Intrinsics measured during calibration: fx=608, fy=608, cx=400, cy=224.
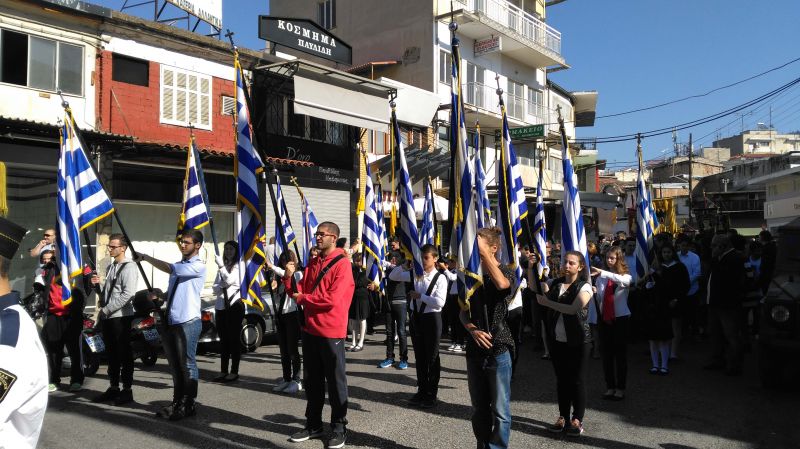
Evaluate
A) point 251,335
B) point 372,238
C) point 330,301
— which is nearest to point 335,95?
point 372,238

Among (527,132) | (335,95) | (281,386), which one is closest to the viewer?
(281,386)

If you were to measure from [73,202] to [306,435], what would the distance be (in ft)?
13.2

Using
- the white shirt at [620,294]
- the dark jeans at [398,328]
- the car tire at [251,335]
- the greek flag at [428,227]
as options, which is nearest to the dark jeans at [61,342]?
the car tire at [251,335]

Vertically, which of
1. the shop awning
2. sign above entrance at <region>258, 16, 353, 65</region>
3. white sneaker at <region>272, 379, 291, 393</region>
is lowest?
white sneaker at <region>272, 379, 291, 393</region>

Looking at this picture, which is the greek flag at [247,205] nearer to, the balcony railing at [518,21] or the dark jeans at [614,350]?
the dark jeans at [614,350]

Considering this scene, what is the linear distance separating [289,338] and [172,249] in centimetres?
1128

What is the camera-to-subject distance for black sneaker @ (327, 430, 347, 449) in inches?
214

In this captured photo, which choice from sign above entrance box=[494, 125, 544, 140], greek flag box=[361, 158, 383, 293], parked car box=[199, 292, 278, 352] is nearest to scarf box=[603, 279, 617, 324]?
greek flag box=[361, 158, 383, 293]

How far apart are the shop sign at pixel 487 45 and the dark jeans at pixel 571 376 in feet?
78.0

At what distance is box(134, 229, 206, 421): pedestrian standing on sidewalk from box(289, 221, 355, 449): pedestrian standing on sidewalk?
1.45 meters

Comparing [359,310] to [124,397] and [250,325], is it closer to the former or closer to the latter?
[250,325]

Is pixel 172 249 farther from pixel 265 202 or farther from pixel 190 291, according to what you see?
pixel 190 291

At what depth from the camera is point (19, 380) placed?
2113 mm

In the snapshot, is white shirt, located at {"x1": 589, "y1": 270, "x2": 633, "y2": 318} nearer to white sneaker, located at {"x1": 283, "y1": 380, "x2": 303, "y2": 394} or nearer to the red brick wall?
white sneaker, located at {"x1": 283, "y1": 380, "x2": 303, "y2": 394}
